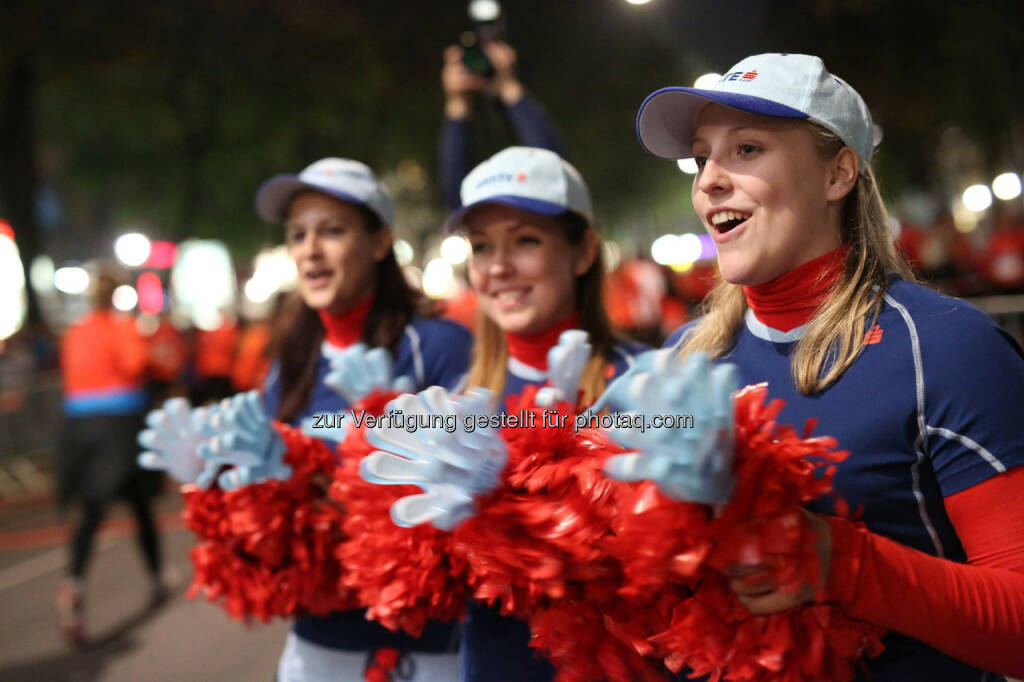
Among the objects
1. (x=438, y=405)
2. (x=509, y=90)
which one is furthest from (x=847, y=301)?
(x=509, y=90)

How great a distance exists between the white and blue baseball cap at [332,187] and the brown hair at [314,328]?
2.3 inches

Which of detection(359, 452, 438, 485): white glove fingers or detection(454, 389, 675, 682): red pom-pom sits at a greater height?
detection(359, 452, 438, 485): white glove fingers

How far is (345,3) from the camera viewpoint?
17641 millimetres

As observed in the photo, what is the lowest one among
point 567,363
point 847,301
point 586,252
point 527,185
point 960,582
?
point 960,582

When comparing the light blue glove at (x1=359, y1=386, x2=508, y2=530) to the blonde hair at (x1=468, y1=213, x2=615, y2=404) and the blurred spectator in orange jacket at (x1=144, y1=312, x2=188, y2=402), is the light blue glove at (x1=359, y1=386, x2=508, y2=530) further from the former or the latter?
the blurred spectator in orange jacket at (x1=144, y1=312, x2=188, y2=402)

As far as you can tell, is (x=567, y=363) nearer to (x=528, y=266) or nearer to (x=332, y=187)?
(x=528, y=266)

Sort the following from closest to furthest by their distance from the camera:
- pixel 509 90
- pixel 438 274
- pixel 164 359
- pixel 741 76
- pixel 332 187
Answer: pixel 741 76, pixel 332 187, pixel 509 90, pixel 164 359, pixel 438 274

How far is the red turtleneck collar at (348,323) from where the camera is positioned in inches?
102

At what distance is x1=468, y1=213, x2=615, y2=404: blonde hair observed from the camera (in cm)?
228

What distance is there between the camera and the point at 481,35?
3.33 meters

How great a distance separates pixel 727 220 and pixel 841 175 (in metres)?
0.21

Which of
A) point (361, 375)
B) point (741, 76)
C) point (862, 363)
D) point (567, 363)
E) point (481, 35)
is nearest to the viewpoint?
point (862, 363)

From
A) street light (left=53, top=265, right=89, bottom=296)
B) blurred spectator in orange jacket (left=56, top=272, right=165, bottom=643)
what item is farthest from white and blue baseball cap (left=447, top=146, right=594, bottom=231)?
street light (left=53, top=265, right=89, bottom=296)

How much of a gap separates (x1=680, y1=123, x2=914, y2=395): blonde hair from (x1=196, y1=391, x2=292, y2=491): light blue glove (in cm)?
94
